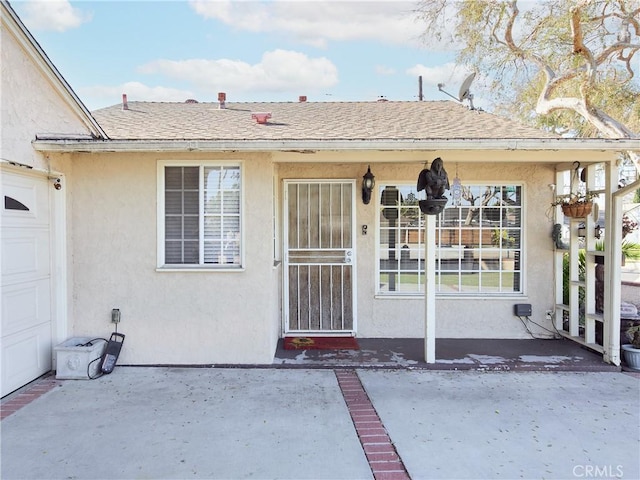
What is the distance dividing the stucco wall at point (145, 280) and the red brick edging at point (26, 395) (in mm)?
768

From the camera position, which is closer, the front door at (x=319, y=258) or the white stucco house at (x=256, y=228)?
the white stucco house at (x=256, y=228)

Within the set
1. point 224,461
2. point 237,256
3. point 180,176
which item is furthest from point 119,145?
point 224,461

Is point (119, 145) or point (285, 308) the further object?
point (285, 308)

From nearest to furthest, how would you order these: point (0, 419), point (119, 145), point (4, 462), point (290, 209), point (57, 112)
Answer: point (4, 462), point (0, 419), point (119, 145), point (57, 112), point (290, 209)

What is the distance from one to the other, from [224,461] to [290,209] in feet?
13.9

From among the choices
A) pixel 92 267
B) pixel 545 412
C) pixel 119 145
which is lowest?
pixel 545 412

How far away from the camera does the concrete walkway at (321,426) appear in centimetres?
325

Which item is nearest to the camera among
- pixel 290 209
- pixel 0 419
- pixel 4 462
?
pixel 4 462

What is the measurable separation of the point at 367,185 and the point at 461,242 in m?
1.88

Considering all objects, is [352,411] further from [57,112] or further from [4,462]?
[57,112]

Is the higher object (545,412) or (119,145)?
(119,145)

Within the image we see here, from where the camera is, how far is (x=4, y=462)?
3.29 m

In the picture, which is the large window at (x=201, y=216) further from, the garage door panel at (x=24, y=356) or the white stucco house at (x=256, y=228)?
the garage door panel at (x=24, y=356)

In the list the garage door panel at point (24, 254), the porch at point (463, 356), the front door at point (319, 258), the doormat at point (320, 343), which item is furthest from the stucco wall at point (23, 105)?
the doormat at point (320, 343)
